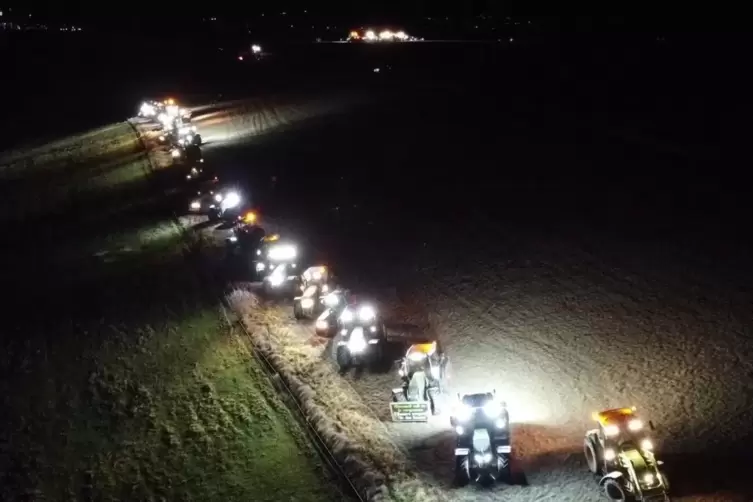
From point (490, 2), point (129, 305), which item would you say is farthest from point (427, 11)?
point (129, 305)

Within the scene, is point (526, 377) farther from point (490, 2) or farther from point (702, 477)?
point (490, 2)

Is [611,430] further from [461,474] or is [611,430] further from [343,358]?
[343,358]

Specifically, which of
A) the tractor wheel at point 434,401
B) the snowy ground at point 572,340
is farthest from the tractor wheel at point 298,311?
the tractor wheel at point 434,401

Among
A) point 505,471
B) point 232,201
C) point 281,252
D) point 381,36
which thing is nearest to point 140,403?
point 281,252

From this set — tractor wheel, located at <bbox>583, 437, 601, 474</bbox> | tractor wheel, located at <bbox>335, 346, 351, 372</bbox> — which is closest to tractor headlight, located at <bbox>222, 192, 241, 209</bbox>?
tractor wheel, located at <bbox>335, 346, 351, 372</bbox>

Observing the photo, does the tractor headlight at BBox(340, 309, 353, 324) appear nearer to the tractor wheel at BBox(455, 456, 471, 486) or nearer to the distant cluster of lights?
the tractor wheel at BBox(455, 456, 471, 486)

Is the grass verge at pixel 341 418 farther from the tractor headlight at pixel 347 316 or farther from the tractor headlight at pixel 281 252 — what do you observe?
the tractor headlight at pixel 281 252
